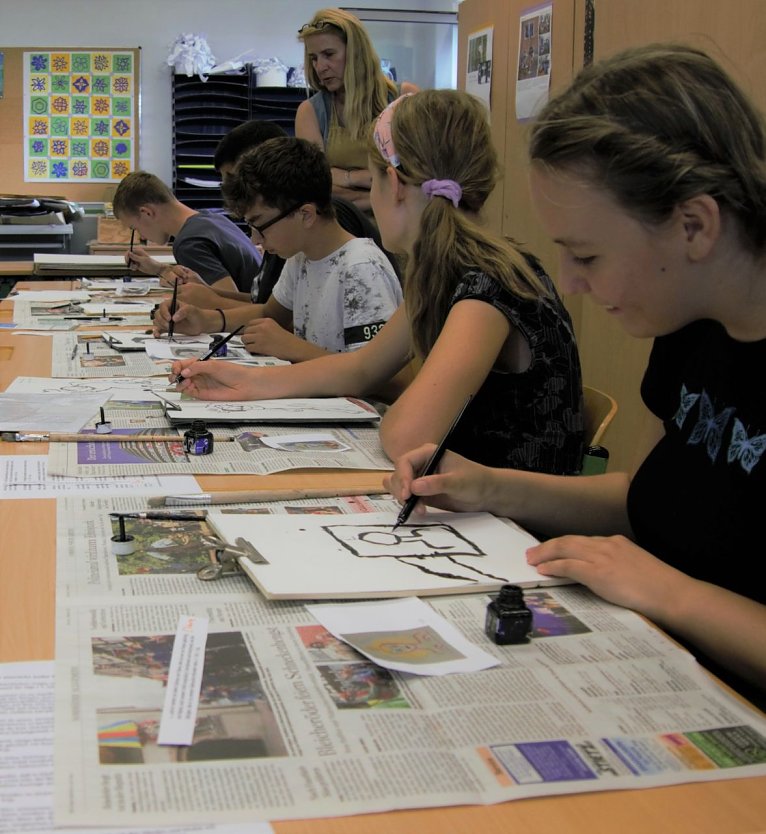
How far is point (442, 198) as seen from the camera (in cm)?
165

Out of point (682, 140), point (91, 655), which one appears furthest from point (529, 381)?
point (91, 655)

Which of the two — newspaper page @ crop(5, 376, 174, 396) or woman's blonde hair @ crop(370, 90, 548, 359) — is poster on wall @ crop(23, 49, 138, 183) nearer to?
newspaper page @ crop(5, 376, 174, 396)

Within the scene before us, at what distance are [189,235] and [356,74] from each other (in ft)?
2.74

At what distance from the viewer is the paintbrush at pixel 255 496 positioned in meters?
1.21

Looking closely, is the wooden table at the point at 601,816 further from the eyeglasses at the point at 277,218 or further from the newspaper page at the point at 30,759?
the eyeglasses at the point at 277,218

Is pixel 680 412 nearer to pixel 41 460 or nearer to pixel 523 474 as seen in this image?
pixel 523 474

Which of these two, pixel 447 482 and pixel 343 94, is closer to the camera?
pixel 447 482

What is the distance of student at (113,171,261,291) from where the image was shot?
357 centimetres

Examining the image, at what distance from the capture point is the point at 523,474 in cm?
125

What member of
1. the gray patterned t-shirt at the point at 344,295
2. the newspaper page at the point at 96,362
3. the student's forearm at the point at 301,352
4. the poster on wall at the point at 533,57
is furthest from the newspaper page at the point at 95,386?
the poster on wall at the point at 533,57

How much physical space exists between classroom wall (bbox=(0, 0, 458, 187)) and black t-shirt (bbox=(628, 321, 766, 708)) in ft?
18.8

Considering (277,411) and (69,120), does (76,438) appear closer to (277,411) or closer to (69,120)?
(277,411)

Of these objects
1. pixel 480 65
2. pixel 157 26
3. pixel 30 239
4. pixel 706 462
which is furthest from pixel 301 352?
pixel 157 26

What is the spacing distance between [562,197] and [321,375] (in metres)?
0.98
